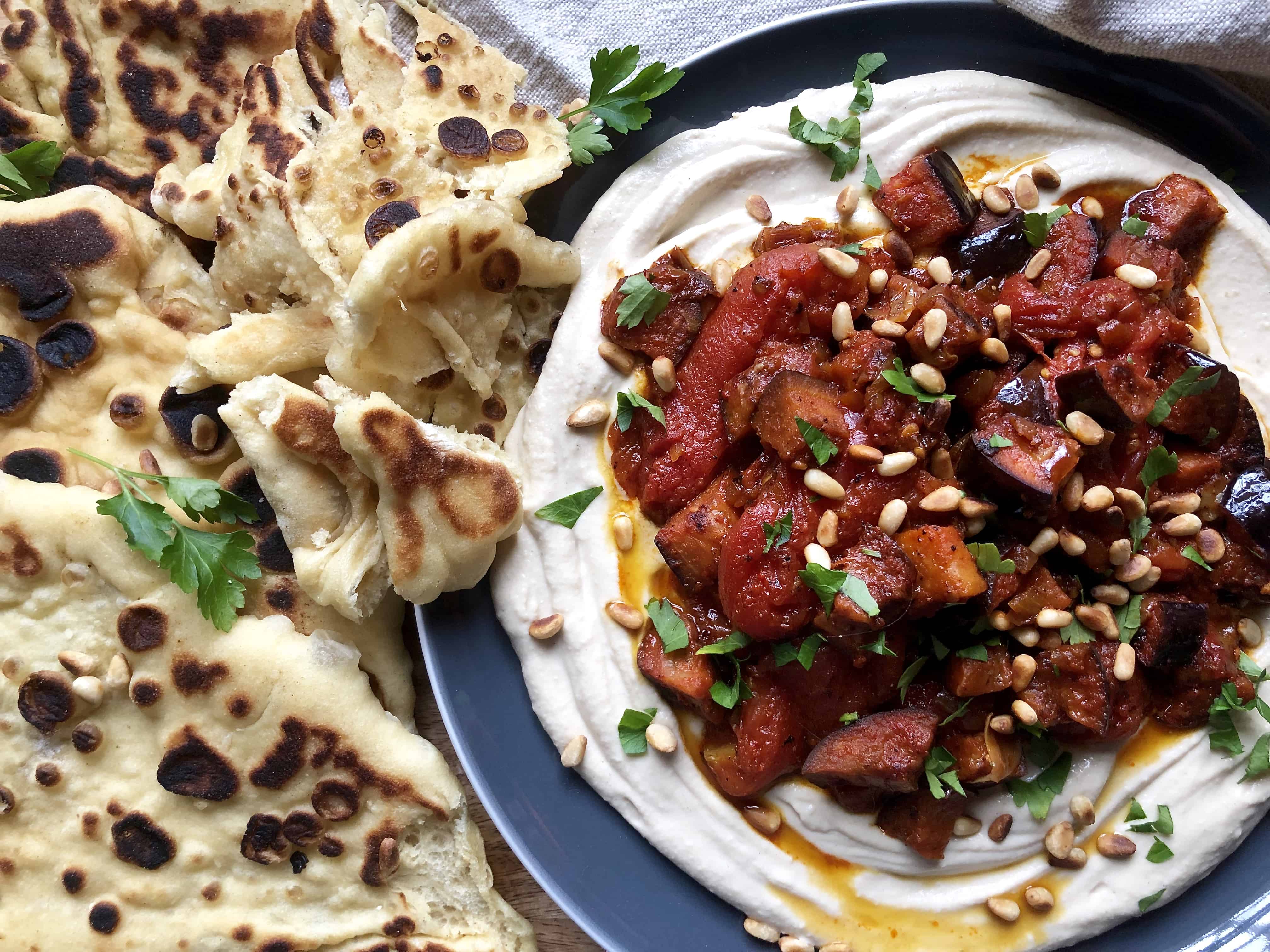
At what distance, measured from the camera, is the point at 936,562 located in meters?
3.00

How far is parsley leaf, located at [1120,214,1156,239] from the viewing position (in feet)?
11.2

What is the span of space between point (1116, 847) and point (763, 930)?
1311 mm

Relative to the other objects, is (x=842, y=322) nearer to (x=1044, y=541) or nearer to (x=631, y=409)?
(x=631, y=409)

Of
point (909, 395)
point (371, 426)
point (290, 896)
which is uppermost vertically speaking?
point (909, 395)

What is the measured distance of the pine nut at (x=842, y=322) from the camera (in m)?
3.23

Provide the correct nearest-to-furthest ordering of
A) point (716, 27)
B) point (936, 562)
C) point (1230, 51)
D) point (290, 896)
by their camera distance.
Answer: point (936, 562) < point (1230, 51) < point (290, 896) < point (716, 27)

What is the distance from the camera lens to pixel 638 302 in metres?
Result: 3.35

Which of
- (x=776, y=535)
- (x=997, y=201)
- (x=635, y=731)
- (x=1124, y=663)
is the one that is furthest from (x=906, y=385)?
(x=635, y=731)

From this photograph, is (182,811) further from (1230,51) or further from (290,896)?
(1230,51)

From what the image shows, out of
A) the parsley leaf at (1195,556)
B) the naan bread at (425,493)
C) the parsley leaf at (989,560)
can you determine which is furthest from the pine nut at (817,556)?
the parsley leaf at (1195,556)

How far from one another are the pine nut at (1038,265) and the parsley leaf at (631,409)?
1.41m

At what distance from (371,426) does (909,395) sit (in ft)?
5.92

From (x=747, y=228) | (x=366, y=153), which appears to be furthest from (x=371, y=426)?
(x=747, y=228)

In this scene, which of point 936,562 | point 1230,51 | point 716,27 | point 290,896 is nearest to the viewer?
point 936,562
